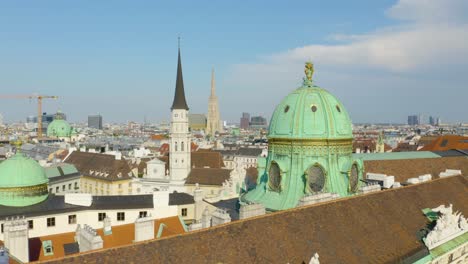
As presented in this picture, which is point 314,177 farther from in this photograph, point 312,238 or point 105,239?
point 105,239

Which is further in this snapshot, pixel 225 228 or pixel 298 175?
pixel 298 175

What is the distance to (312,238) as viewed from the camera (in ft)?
75.4

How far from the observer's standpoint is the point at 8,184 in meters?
43.0

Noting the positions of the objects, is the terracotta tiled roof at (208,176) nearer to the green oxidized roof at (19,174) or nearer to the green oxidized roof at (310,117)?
Result: the green oxidized roof at (19,174)

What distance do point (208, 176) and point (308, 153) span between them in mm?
56106

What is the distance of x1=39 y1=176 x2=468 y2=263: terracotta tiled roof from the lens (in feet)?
63.0

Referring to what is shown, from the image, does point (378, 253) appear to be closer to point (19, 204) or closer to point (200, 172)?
point (19, 204)

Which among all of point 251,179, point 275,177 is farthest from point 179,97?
point 275,177

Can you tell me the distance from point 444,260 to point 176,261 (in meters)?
18.6

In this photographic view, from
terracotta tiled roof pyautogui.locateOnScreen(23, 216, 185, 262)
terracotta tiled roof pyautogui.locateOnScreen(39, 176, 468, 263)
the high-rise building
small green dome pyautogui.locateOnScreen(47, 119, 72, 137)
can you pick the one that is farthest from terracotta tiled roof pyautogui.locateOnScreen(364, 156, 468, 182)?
small green dome pyautogui.locateOnScreen(47, 119, 72, 137)

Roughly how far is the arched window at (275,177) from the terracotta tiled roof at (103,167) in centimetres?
6384

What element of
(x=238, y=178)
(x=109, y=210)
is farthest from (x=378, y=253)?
(x=238, y=178)

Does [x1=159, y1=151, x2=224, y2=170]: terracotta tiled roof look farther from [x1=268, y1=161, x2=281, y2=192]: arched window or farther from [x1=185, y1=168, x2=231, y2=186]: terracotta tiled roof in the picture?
[x1=268, y1=161, x2=281, y2=192]: arched window

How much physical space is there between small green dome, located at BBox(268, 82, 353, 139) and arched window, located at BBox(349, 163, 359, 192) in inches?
105
